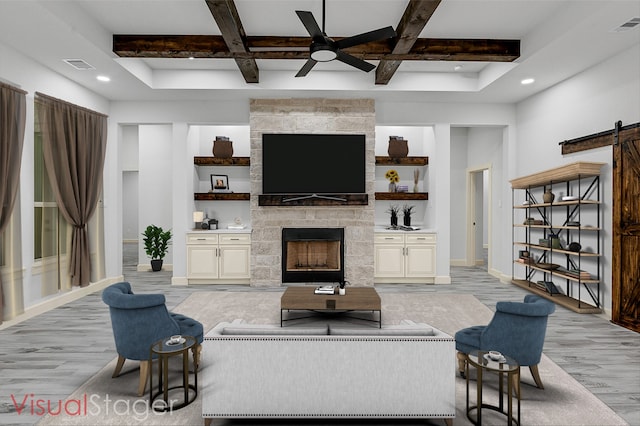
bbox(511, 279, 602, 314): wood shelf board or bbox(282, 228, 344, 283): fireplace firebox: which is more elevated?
bbox(282, 228, 344, 283): fireplace firebox

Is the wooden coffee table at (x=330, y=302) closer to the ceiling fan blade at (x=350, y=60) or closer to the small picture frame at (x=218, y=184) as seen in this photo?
the ceiling fan blade at (x=350, y=60)

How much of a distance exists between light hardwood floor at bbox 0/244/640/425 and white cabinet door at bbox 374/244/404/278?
151 cm

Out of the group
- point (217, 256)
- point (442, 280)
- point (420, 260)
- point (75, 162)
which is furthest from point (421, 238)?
point (75, 162)

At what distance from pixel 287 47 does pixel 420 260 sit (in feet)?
12.9

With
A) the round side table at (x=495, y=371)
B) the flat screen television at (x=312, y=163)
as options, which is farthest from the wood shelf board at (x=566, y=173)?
the round side table at (x=495, y=371)

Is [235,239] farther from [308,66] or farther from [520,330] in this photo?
[520,330]

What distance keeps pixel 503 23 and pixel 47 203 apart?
5847 mm

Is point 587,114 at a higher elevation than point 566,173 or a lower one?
higher

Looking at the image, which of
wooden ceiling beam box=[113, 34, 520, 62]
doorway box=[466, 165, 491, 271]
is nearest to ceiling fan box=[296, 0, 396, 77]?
wooden ceiling beam box=[113, 34, 520, 62]

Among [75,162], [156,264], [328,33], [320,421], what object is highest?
[328,33]

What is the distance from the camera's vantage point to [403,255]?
20.7 feet

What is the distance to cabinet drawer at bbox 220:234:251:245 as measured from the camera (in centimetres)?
623

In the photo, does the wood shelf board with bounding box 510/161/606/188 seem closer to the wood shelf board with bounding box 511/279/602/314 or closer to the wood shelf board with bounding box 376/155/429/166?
the wood shelf board with bounding box 511/279/602/314

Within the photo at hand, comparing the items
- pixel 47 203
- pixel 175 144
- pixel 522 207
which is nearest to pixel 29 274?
pixel 47 203
